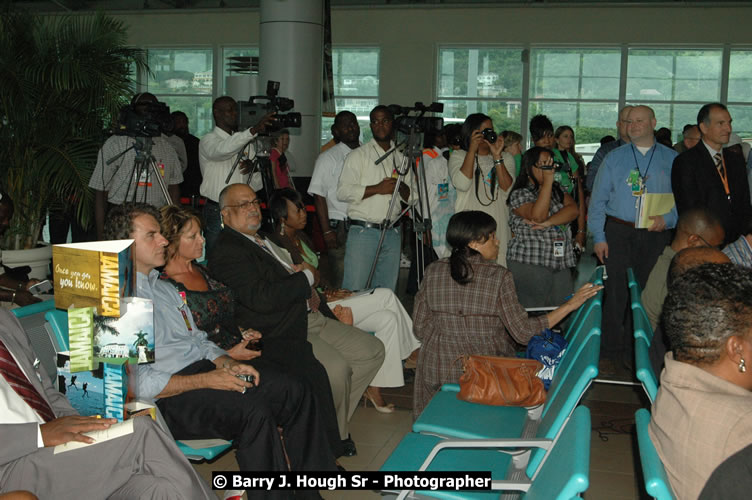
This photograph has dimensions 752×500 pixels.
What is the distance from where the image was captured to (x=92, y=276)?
2.00m

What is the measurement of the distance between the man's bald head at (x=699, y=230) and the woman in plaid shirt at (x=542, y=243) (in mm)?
1027

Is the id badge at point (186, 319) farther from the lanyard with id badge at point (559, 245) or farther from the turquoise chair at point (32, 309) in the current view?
the lanyard with id badge at point (559, 245)

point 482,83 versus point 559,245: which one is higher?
point 482,83

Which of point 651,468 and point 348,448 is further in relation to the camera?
point 348,448

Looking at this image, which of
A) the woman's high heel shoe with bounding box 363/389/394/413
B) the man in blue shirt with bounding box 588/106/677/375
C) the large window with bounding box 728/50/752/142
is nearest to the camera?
the woman's high heel shoe with bounding box 363/389/394/413

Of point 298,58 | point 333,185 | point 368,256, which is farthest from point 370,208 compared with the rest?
point 298,58

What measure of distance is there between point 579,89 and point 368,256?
397 inches

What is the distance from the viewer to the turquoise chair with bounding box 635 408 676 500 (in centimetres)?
143

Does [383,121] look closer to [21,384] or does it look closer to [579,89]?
[21,384]

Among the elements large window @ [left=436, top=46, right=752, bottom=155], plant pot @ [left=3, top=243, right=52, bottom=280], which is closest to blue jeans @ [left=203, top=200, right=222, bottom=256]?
plant pot @ [left=3, top=243, right=52, bottom=280]

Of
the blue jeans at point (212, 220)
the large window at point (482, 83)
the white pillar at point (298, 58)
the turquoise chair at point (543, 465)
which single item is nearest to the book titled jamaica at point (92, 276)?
the turquoise chair at point (543, 465)

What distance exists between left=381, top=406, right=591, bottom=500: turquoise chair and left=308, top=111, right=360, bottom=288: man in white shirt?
9.78ft

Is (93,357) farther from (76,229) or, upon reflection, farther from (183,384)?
(76,229)

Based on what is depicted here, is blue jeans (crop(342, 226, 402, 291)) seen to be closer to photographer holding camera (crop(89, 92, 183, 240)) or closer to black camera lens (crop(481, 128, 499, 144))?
black camera lens (crop(481, 128, 499, 144))
